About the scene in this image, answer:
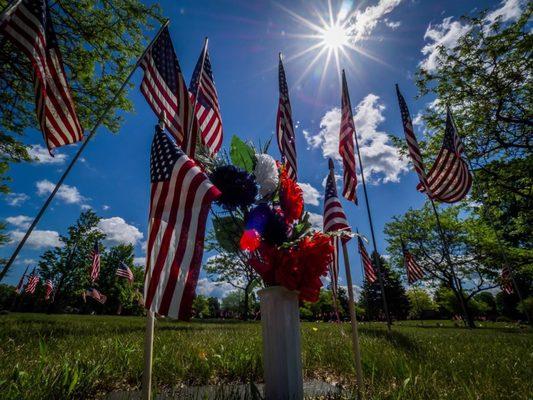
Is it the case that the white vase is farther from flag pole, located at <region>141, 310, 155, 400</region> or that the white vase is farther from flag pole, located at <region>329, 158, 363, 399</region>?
flag pole, located at <region>141, 310, 155, 400</region>

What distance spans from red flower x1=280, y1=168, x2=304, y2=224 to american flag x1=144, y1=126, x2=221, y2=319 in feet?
2.16

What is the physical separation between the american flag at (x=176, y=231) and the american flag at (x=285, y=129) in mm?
2625

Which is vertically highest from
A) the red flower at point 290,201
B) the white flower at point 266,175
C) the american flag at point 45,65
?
the american flag at point 45,65

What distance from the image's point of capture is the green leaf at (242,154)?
2.56 meters

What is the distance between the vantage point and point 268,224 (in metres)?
2.30

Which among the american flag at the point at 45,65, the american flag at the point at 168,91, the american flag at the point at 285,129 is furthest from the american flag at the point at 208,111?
the american flag at the point at 45,65

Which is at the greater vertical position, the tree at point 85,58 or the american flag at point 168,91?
the tree at point 85,58

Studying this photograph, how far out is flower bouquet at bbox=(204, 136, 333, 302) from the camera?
213 centimetres

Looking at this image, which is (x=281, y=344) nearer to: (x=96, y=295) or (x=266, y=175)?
(x=266, y=175)

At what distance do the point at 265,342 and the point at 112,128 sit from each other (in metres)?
12.4

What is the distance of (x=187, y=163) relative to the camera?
2.05m

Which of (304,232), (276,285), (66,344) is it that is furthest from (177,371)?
(66,344)

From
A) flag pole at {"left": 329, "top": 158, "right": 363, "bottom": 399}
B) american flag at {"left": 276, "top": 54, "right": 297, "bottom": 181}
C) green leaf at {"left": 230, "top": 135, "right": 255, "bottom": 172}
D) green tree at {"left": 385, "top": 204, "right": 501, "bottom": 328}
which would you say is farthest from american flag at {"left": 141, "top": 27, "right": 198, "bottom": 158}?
green tree at {"left": 385, "top": 204, "right": 501, "bottom": 328}

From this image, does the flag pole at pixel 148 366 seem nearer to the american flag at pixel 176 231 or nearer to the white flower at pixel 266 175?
the american flag at pixel 176 231
